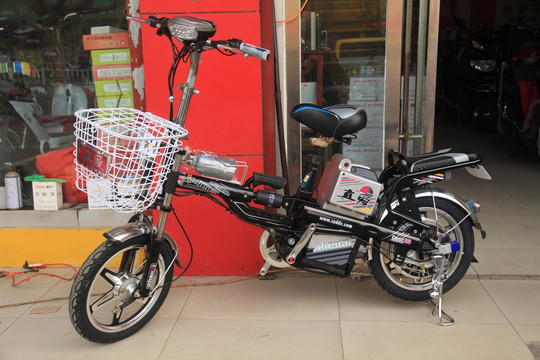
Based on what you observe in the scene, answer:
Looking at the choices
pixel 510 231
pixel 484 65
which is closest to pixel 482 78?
pixel 484 65

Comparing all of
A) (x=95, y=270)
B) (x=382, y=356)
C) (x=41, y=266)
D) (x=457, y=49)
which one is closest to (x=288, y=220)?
(x=382, y=356)

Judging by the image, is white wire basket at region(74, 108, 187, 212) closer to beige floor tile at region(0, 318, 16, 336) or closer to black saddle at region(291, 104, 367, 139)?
black saddle at region(291, 104, 367, 139)

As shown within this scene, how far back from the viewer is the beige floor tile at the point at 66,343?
10.2ft

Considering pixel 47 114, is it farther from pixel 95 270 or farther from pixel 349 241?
pixel 349 241

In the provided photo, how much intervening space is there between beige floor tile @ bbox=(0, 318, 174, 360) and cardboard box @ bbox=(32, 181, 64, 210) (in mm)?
1147

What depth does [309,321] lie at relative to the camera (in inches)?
135

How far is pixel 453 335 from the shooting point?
323cm

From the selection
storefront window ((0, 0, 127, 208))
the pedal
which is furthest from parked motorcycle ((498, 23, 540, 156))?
storefront window ((0, 0, 127, 208))

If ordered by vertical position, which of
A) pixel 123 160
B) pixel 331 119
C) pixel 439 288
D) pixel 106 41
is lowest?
pixel 439 288

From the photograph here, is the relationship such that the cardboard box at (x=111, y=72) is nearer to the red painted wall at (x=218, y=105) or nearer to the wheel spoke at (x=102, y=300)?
the red painted wall at (x=218, y=105)

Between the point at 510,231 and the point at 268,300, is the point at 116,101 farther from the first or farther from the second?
the point at 510,231

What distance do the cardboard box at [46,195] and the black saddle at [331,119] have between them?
2276 millimetres

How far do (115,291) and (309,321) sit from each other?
1.23 m

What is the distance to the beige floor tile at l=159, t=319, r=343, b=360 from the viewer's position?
3.08m
